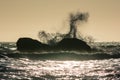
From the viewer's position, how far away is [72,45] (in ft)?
281

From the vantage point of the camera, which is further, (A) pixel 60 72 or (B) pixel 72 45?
(B) pixel 72 45

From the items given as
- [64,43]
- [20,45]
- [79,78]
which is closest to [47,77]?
[79,78]

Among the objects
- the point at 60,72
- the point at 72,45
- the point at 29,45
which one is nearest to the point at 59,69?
the point at 60,72

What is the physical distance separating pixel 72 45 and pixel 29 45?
10.7 m

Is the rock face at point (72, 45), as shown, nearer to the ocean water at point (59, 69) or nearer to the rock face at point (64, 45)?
the rock face at point (64, 45)

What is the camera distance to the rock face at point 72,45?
278 ft

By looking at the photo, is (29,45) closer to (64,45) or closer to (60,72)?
(64,45)

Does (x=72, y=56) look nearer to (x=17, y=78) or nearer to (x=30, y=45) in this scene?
(x=30, y=45)

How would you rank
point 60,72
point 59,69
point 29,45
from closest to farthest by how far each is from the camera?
point 60,72
point 59,69
point 29,45

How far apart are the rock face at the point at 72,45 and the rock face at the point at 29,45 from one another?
416 cm

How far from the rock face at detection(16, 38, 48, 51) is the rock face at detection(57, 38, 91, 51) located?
13.6 ft

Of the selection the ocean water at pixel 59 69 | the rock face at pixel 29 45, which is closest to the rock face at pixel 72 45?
the rock face at pixel 29 45

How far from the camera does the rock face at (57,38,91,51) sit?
278 ft

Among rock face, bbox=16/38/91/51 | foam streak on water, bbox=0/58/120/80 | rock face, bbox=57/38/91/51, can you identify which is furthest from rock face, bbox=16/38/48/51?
foam streak on water, bbox=0/58/120/80
